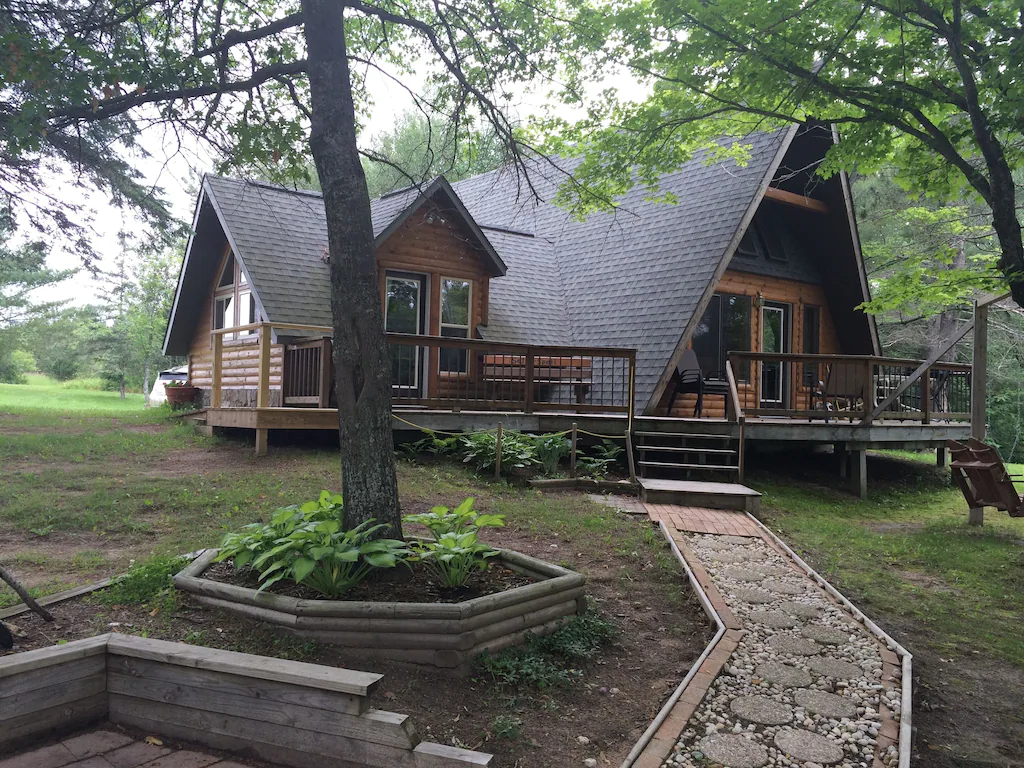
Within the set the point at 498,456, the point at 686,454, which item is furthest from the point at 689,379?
the point at 498,456

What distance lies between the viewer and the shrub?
168 inches

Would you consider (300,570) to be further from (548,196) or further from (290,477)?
(548,196)

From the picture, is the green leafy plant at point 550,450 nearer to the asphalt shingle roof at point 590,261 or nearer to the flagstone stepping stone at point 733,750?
the asphalt shingle roof at point 590,261

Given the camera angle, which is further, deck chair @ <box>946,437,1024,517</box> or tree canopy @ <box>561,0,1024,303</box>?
deck chair @ <box>946,437,1024,517</box>

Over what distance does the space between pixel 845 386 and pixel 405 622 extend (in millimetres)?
10503

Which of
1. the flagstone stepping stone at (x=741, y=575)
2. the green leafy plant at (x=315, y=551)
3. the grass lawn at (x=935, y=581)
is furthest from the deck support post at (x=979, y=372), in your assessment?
the green leafy plant at (x=315, y=551)

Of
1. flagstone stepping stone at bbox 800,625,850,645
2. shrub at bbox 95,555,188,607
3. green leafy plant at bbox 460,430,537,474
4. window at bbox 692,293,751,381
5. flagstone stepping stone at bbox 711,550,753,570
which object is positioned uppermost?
window at bbox 692,293,751,381

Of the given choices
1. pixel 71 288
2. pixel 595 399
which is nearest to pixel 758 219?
pixel 595 399

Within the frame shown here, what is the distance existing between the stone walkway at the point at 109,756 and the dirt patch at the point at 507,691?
621mm

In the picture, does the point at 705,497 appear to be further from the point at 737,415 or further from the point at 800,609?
the point at 800,609

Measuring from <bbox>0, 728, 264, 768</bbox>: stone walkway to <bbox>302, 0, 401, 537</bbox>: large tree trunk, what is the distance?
1.61 meters

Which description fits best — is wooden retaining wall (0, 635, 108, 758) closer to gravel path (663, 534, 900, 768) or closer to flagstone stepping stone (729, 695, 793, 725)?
gravel path (663, 534, 900, 768)

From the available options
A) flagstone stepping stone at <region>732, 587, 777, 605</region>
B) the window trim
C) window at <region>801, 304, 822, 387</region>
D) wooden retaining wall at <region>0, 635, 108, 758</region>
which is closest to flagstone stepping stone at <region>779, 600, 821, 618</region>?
flagstone stepping stone at <region>732, 587, 777, 605</region>

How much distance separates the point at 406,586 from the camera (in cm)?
411
